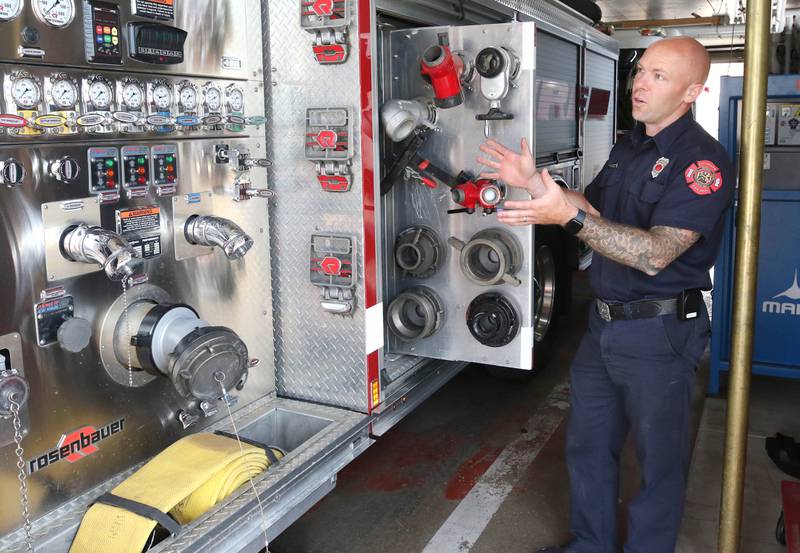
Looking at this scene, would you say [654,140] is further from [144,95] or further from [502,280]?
[144,95]

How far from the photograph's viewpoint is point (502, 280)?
3.33 meters

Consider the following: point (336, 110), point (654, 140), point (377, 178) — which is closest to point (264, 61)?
point (336, 110)

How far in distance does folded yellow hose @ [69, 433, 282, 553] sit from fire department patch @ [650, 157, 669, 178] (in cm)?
176

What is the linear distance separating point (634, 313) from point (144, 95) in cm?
191

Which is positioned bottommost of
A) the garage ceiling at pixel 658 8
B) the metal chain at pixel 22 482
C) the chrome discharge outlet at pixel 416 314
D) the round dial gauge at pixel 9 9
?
the metal chain at pixel 22 482

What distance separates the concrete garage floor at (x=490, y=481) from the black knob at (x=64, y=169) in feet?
5.94

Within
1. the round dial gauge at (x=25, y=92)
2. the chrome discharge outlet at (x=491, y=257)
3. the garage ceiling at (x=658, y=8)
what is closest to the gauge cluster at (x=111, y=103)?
the round dial gauge at (x=25, y=92)

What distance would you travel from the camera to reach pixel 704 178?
268 cm

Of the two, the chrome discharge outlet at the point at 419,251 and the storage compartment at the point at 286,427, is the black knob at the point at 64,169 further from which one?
the chrome discharge outlet at the point at 419,251

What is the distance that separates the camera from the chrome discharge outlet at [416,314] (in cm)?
349

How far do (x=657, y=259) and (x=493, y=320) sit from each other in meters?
0.91

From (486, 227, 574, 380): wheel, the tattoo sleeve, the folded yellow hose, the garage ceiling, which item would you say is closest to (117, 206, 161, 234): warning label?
the folded yellow hose

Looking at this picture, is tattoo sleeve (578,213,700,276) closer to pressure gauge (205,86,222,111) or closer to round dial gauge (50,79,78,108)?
pressure gauge (205,86,222,111)

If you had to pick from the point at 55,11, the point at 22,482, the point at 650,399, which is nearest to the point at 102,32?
the point at 55,11
